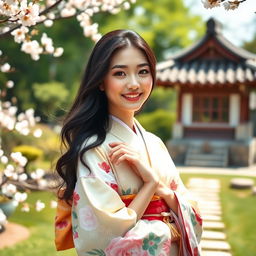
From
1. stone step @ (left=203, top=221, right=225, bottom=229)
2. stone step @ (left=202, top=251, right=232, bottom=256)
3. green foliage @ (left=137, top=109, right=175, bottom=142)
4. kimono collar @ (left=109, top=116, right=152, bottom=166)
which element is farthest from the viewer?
green foliage @ (left=137, top=109, right=175, bottom=142)

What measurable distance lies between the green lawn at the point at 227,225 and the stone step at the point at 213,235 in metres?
0.11

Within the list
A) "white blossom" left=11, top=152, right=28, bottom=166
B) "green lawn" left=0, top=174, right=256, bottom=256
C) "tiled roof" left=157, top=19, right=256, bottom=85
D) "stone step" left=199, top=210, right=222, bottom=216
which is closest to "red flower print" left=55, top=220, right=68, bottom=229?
"white blossom" left=11, top=152, right=28, bottom=166

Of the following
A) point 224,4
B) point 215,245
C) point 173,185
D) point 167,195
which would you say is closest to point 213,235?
point 215,245

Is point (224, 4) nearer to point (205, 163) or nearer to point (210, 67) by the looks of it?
point (205, 163)

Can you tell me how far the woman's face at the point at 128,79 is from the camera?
7.61ft

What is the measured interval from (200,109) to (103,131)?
14.8m

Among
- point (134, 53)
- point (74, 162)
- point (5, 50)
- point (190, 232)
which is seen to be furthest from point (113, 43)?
point (5, 50)

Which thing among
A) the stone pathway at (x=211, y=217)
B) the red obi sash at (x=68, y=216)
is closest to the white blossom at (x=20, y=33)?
the red obi sash at (x=68, y=216)

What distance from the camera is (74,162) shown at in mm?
2299

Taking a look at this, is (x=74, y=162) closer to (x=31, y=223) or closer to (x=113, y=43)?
(x=113, y=43)

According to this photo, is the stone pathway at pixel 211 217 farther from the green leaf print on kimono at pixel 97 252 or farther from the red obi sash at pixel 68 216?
the green leaf print on kimono at pixel 97 252

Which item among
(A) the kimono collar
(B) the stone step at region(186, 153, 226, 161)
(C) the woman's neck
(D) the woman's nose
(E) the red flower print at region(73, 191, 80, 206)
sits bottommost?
(B) the stone step at region(186, 153, 226, 161)

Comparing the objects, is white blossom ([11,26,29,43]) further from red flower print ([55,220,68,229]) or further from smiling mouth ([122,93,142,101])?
red flower print ([55,220,68,229])

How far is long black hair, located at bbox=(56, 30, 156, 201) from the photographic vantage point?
2.31 meters
